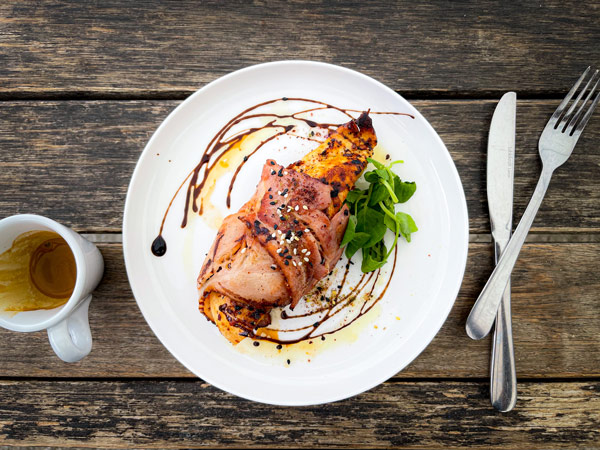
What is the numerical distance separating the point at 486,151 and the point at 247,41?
108 centimetres

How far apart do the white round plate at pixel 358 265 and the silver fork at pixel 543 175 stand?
0.57 ft

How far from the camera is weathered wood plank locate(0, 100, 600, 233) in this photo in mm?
1622

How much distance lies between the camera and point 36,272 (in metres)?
1.45

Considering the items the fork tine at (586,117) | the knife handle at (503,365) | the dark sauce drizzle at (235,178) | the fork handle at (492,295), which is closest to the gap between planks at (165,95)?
the fork tine at (586,117)

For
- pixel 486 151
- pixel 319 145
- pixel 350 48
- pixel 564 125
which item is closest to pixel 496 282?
pixel 486 151

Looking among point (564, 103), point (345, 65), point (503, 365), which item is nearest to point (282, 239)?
point (345, 65)

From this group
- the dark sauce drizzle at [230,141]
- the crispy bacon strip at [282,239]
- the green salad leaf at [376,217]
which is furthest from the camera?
the dark sauce drizzle at [230,141]

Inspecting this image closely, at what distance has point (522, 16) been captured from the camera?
5.43 feet

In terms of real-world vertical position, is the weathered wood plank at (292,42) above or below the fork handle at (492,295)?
above

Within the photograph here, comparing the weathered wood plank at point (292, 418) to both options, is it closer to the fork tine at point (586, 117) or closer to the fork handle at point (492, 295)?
the fork handle at point (492, 295)

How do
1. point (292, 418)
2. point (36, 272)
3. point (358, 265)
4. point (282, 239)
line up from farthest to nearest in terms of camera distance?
1. point (292, 418)
2. point (358, 265)
3. point (36, 272)
4. point (282, 239)

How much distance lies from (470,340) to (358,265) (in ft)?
1.85

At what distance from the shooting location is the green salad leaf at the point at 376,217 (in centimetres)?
145

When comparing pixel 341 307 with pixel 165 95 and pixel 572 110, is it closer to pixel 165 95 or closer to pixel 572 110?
pixel 165 95
